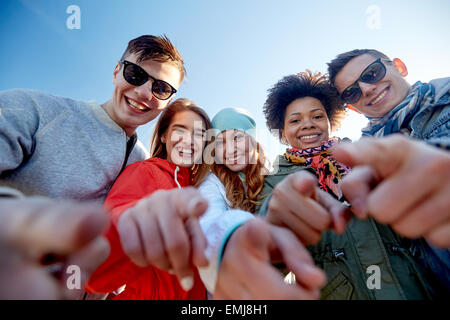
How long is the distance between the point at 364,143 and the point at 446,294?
49.7 inches

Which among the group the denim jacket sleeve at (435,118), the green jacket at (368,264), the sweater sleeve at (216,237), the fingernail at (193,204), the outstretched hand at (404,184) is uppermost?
the denim jacket sleeve at (435,118)

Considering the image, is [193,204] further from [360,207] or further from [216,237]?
[360,207]

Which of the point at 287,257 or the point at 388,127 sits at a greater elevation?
the point at 388,127

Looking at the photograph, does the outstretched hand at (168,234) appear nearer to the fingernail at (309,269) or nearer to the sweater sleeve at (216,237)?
the sweater sleeve at (216,237)

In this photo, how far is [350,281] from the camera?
3.19ft

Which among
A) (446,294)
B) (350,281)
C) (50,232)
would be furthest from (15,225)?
(446,294)

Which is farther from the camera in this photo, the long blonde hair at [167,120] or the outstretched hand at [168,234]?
the long blonde hair at [167,120]

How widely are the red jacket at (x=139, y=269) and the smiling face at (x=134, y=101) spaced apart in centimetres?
43

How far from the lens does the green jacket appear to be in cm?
93

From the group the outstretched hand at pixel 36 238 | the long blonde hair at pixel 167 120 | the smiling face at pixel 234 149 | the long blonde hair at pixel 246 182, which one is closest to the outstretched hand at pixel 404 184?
the outstretched hand at pixel 36 238

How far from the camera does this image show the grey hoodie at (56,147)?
0.99 meters

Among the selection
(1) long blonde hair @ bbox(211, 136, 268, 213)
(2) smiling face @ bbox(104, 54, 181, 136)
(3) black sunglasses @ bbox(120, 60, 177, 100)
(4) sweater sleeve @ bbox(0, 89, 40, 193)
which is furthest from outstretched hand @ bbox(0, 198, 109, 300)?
(3) black sunglasses @ bbox(120, 60, 177, 100)

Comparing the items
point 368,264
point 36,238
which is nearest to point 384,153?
point 36,238
